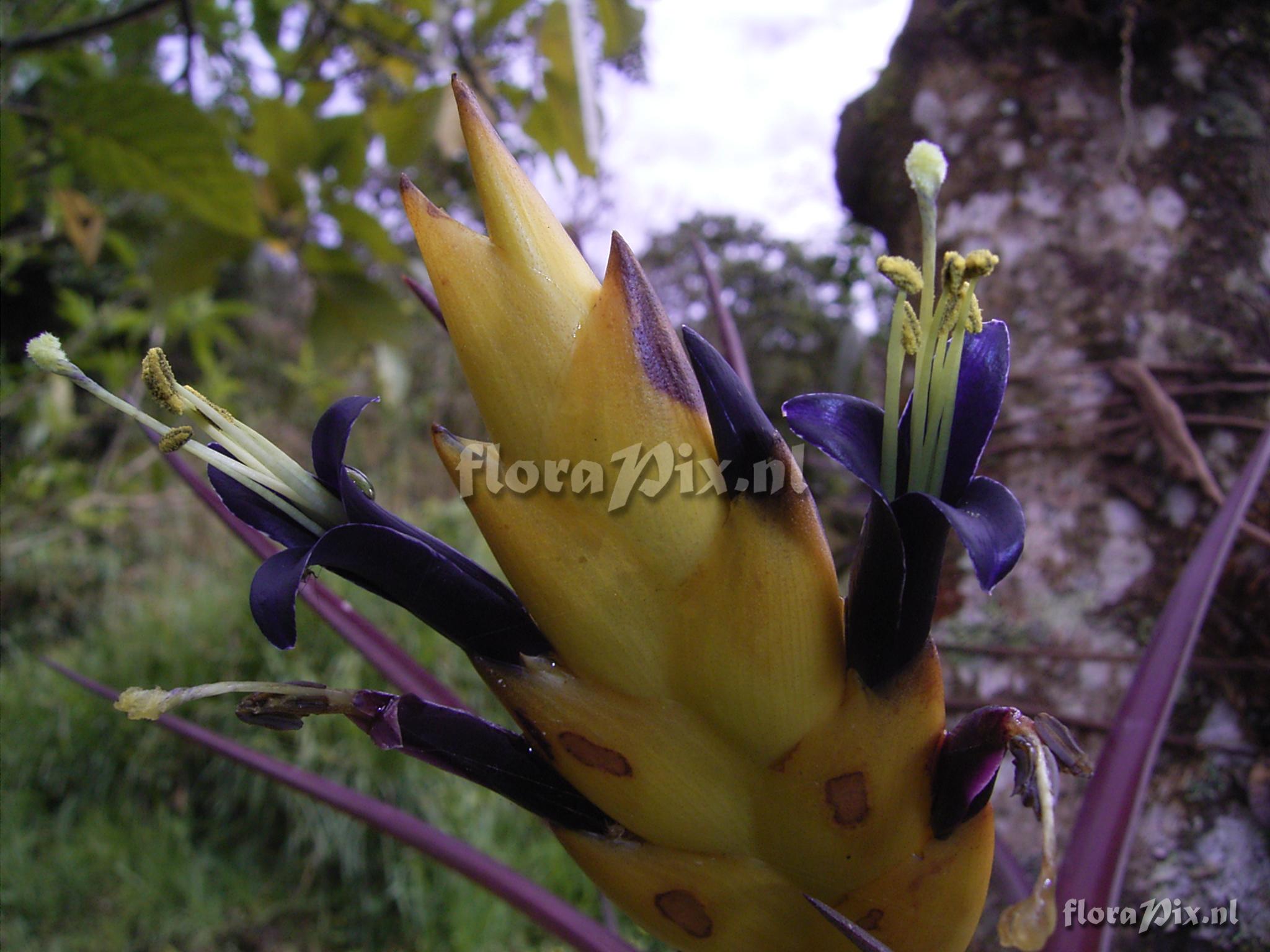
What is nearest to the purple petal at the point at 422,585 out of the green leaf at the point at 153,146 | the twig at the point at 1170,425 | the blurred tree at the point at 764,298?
the twig at the point at 1170,425

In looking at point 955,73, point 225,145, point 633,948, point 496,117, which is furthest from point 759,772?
point 496,117

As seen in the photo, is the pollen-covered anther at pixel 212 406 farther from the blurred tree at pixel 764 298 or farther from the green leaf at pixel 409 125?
the blurred tree at pixel 764 298

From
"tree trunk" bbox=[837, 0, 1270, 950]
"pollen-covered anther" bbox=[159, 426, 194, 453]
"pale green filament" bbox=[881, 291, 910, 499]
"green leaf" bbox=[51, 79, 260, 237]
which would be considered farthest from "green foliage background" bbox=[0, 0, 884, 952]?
"pale green filament" bbox=[881, 291, 910, 499]

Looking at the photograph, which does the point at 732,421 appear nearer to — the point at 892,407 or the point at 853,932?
the point at 892,407

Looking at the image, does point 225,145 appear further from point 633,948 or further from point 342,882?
point 342,882

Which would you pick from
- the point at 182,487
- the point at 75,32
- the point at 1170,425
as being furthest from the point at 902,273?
the point at 182,487

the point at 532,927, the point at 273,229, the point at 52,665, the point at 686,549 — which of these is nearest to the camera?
the point at 686,549
